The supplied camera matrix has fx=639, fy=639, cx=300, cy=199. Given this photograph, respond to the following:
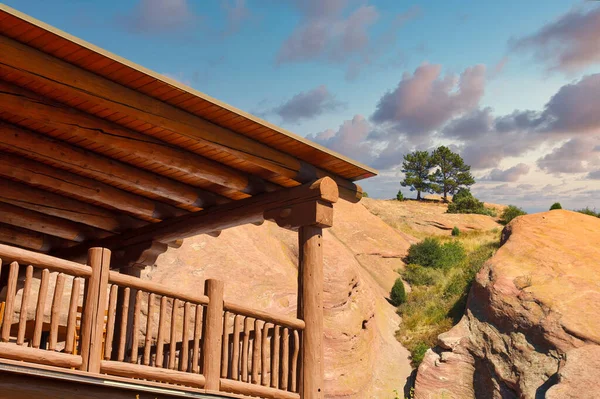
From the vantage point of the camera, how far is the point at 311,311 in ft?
28.0

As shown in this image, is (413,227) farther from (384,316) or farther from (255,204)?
(255,204)

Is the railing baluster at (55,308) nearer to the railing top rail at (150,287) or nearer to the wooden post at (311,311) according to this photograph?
the railing top rail at (150,287)

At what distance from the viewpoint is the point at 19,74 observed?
6.21m

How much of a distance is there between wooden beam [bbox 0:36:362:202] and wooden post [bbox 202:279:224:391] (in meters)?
1.75

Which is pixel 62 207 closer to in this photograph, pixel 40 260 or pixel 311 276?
pixel 311 276

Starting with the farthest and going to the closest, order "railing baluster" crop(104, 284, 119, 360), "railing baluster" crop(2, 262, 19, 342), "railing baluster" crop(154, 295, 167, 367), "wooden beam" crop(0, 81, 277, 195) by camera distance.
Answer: "railing baluster" crop(154, 295, 167, 367) → "wooden beam" crop(0, 81, 277, 195) → "railing baluster" crop(104, 284, 119, 360) → "railing baluster" crop(2, 262, 19, 342)

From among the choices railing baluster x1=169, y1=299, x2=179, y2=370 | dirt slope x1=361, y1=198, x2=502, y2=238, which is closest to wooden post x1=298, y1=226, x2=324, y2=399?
railing baluster x1=169, y1=299, x2=179, y2=370

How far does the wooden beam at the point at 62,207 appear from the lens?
9789 millimetres

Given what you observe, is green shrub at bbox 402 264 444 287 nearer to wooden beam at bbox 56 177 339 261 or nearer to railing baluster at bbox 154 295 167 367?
wooden beam at bbox 56 177 339 261

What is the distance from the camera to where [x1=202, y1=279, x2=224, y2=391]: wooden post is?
7332 millimetres

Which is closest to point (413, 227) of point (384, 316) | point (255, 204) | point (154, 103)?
point (384, 316)

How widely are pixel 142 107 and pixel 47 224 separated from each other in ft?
18.0

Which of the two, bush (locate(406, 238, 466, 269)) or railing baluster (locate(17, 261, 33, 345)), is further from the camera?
bush (locate(406, 238, 466, 269))

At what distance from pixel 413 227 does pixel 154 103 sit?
3635cm
